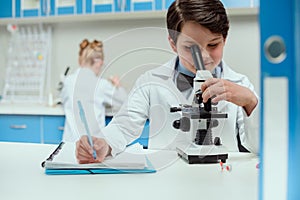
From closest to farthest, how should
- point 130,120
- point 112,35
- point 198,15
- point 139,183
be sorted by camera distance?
point 139,183 < point 198,15 < point 130,120 < point 112,35

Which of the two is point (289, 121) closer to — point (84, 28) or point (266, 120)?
point (266, 120)

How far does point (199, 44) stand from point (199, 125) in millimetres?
260

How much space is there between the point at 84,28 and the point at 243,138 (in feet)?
7.98

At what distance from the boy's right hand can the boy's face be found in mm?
326

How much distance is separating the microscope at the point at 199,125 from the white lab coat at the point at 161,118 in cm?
4

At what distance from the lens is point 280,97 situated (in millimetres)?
323

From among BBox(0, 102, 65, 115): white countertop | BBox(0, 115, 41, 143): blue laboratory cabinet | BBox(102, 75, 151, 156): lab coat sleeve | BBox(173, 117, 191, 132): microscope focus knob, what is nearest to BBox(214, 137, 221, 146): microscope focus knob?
BBox(173, 117, 191, 132): microscope focus knob

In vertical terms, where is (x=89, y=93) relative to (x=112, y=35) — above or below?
below

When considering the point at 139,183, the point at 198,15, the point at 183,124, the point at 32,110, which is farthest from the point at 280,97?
the point at 32,110

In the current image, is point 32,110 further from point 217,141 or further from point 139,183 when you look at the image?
point 139,183

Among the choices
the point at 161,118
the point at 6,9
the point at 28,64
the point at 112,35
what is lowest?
the point at 161,118

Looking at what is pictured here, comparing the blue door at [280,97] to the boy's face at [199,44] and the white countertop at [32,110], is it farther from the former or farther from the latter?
the white countertop at [32,110]

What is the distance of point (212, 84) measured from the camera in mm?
816

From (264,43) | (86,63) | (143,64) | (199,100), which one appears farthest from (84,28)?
(264,43)
